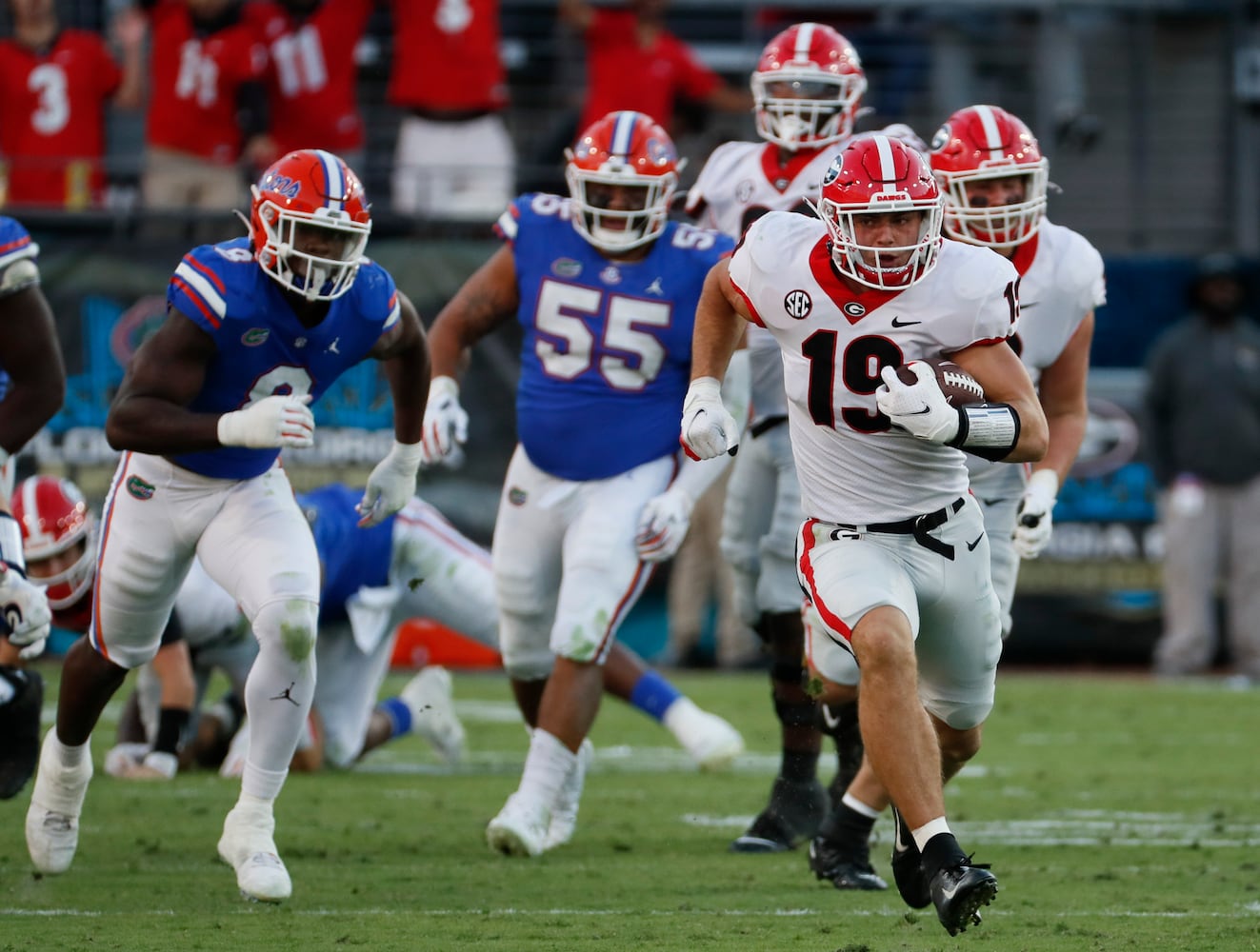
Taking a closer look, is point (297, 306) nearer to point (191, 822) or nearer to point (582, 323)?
point (582, 323)

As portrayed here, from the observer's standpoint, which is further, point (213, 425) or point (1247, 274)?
point (1247, 274)

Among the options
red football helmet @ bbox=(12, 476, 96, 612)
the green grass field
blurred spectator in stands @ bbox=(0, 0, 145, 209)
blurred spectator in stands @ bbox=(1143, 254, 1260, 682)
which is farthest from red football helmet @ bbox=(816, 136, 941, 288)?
blurred spectator in stands @ bbox=(0, 0, 145, 209)

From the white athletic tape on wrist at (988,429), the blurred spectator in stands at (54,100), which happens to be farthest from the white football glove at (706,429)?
the blurred spectator in stands at (54,100)

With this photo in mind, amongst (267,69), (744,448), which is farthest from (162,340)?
(267,69)

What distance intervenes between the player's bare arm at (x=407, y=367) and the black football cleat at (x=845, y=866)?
4.74 ft

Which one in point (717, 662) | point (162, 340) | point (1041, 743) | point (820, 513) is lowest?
point (717, 662)

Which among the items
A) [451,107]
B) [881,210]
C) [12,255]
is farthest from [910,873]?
[451,107]

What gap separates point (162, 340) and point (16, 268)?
1.92 ft

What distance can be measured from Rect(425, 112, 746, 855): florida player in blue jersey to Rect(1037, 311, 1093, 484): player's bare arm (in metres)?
0.94

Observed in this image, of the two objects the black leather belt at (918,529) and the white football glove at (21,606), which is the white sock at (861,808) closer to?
the black leather belt at (918,529)

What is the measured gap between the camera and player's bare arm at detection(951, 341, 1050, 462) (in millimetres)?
4148

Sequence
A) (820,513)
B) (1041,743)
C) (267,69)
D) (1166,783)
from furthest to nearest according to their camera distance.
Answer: (267,69), (1041,743), (1166,783), (820,513)

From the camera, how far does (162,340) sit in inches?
182

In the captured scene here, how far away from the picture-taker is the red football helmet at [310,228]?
4.60m
